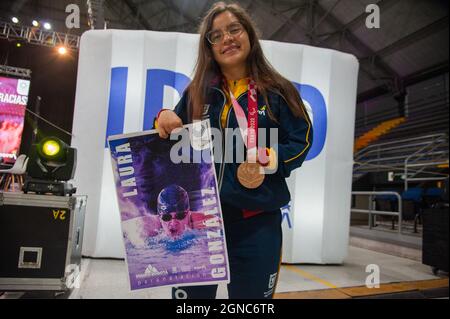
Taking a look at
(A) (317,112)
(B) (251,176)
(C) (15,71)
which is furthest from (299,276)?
(C) (15,71)

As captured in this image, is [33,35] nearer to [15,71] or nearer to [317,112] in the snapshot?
[15,71]

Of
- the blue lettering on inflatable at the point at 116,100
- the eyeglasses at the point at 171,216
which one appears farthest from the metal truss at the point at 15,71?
the eyeglasses at the point at 171,216

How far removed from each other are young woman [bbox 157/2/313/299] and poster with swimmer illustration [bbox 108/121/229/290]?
0.13 feet

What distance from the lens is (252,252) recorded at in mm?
758

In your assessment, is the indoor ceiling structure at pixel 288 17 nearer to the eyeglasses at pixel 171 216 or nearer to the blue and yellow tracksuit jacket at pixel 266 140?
the blue and yellow tracksuit jacket at pixel 266 140

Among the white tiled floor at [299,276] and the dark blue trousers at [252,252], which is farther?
the white tiled floor at [299,276]

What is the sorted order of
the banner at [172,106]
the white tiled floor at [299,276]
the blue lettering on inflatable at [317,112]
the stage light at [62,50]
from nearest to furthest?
1. the white tiled floor at [299,276]
2. the stage light at [62,50]
3. the banner at [172,106]
4. the blue lettering on inflatable at [317,112]

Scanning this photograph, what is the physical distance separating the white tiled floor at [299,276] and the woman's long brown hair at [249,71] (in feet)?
4.08

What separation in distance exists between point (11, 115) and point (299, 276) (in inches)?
82.9

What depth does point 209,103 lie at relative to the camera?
842mm

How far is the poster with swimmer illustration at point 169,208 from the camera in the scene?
768 millimetres

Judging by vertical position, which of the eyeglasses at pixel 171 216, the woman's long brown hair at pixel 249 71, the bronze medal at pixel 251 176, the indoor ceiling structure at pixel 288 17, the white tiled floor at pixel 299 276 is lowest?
the white tiled floor at pixel 299 276

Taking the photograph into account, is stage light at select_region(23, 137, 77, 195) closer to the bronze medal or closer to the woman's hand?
the woman's hand
